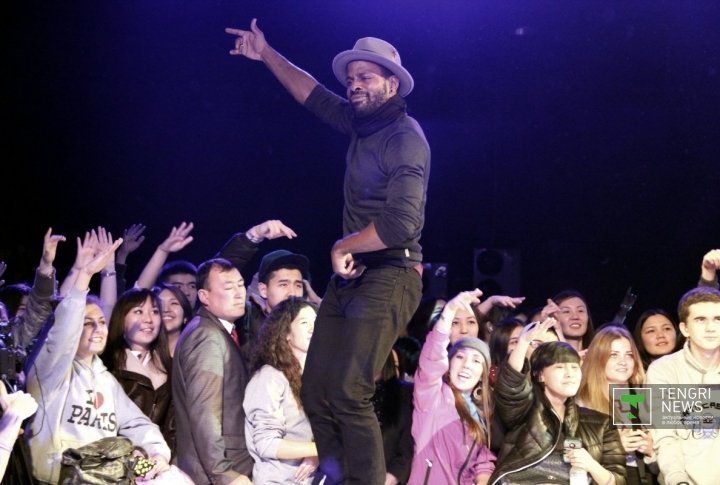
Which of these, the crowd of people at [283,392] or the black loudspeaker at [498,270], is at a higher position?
the black loudspeaker at [498,270]

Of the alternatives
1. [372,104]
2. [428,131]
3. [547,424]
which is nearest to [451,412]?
[547,424]

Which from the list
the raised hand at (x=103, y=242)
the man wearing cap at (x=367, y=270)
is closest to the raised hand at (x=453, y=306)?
the man wearing cap at (x=367, y=270)

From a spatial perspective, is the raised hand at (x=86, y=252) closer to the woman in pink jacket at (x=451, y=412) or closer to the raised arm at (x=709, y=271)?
the woman in pink jacket at (x=451, y=412)

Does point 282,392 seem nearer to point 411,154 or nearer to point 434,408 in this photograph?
point 434,408

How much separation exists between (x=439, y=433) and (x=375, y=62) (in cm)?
207

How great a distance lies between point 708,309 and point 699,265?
11.9 ft

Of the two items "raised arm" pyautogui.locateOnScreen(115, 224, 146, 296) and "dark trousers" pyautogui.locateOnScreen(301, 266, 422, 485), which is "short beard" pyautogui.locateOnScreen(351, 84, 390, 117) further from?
"raised arm" pyautogui.locateOnScreen(115, 224, 146, 296)

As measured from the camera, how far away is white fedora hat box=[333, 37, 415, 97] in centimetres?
411

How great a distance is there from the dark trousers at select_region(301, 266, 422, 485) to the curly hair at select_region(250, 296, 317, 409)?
35.3 inches

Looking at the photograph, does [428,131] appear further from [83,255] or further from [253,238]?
[83,255]

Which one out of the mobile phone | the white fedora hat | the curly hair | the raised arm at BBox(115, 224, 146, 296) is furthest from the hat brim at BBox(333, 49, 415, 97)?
the raised arm at BBox(115, 224, 146, 296)

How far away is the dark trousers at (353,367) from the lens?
392cm

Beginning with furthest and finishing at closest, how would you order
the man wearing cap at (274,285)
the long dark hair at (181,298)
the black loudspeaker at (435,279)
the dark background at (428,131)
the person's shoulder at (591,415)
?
1. the black loudspeaker at (435,279)
2. the dark background at (428,131)
3. the long dark hair at (181,298)
4. the man wearing cap at (274,285)
5. the person's shoulder at (591,415)

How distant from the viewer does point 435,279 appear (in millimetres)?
8914
